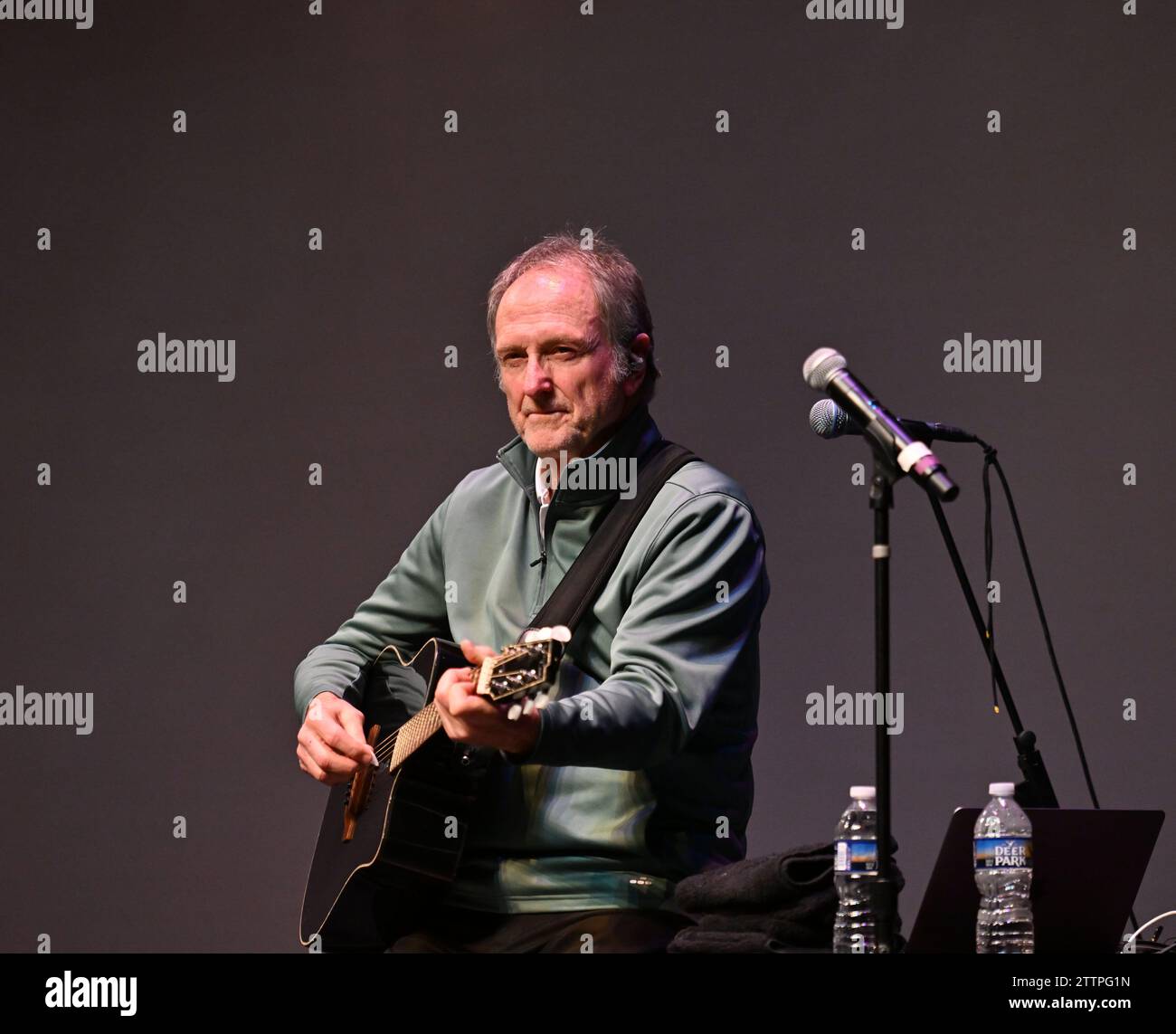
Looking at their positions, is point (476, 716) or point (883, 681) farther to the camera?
point (476, 716)

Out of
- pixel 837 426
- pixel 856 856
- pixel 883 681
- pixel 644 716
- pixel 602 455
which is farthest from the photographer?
pixel 602 455

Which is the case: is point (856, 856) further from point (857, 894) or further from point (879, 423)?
point (879, 423)

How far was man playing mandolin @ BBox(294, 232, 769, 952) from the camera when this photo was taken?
253cm

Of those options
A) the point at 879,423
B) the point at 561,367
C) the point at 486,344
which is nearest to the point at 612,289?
the point at 561,367

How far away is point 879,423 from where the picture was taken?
208cm

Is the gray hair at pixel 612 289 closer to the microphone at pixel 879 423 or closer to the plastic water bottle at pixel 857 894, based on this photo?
the microphone at pixel 879 423

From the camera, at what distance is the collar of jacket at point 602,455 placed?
2.91 metres

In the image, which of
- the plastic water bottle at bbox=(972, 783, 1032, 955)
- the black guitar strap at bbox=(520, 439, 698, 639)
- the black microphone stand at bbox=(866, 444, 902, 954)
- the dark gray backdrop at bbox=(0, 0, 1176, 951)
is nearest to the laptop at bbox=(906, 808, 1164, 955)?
the plastic water bottle at bbox=(972, 783, 1032, 955)

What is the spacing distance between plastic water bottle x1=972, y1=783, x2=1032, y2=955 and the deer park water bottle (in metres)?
0.15

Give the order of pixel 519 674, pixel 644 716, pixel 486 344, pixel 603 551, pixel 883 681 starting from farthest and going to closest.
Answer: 1. pixel 486 344
2. pixel 603 551
3. pixel 644 716
4. pixel 519 674
5. pixel 883 681

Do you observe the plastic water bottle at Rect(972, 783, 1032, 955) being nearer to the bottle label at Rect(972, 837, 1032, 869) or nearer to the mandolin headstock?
the bottle label at Rect(972, 837, 1032, 869)

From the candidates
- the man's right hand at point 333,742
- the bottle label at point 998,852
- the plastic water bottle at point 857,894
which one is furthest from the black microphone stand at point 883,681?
the man's right hand at point 333,742

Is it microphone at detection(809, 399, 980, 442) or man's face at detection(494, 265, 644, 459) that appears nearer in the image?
microphone at detection(809, 399, 980, 442)

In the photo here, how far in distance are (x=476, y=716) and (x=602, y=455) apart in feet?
2.65
